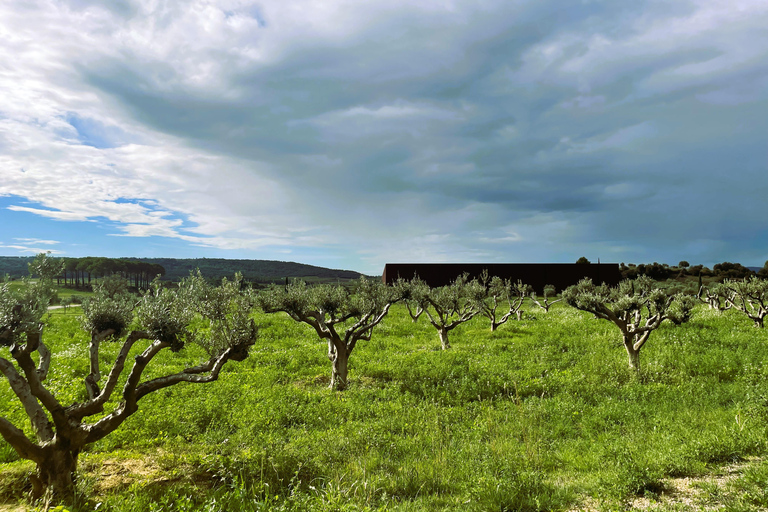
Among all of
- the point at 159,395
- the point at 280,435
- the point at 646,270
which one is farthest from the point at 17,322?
the point at 646,270

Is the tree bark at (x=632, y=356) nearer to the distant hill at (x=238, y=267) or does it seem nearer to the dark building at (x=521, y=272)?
the dark building at (x=521, y=272)

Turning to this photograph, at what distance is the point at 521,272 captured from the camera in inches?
2810

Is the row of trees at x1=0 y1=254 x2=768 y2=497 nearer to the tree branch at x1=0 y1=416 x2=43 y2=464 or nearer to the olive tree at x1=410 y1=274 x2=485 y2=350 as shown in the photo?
the tree branch at x1=0 y1=416 x2=43 y2=464

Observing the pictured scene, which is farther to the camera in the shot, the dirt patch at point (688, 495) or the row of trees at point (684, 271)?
the row of trees at point (684, 271)

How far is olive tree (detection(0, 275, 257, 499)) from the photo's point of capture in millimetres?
7645

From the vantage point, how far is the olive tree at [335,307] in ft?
57.1

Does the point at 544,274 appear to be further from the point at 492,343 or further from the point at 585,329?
the point at 492,343

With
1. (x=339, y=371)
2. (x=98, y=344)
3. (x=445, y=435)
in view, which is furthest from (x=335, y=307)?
(x=98, y=344)

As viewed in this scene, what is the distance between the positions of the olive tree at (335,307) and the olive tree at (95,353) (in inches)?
237

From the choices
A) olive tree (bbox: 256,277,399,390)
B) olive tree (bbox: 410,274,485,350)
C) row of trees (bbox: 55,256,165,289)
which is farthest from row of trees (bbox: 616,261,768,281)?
row of trees (bbox: 55,256,165,289)

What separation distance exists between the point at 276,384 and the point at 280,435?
5334 millimetres

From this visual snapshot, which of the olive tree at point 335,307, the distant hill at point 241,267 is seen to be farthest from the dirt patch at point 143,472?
the distant hill at point 241,267

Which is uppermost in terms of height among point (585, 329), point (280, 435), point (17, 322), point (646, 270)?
point (646, 270)

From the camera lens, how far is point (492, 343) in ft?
82.8
